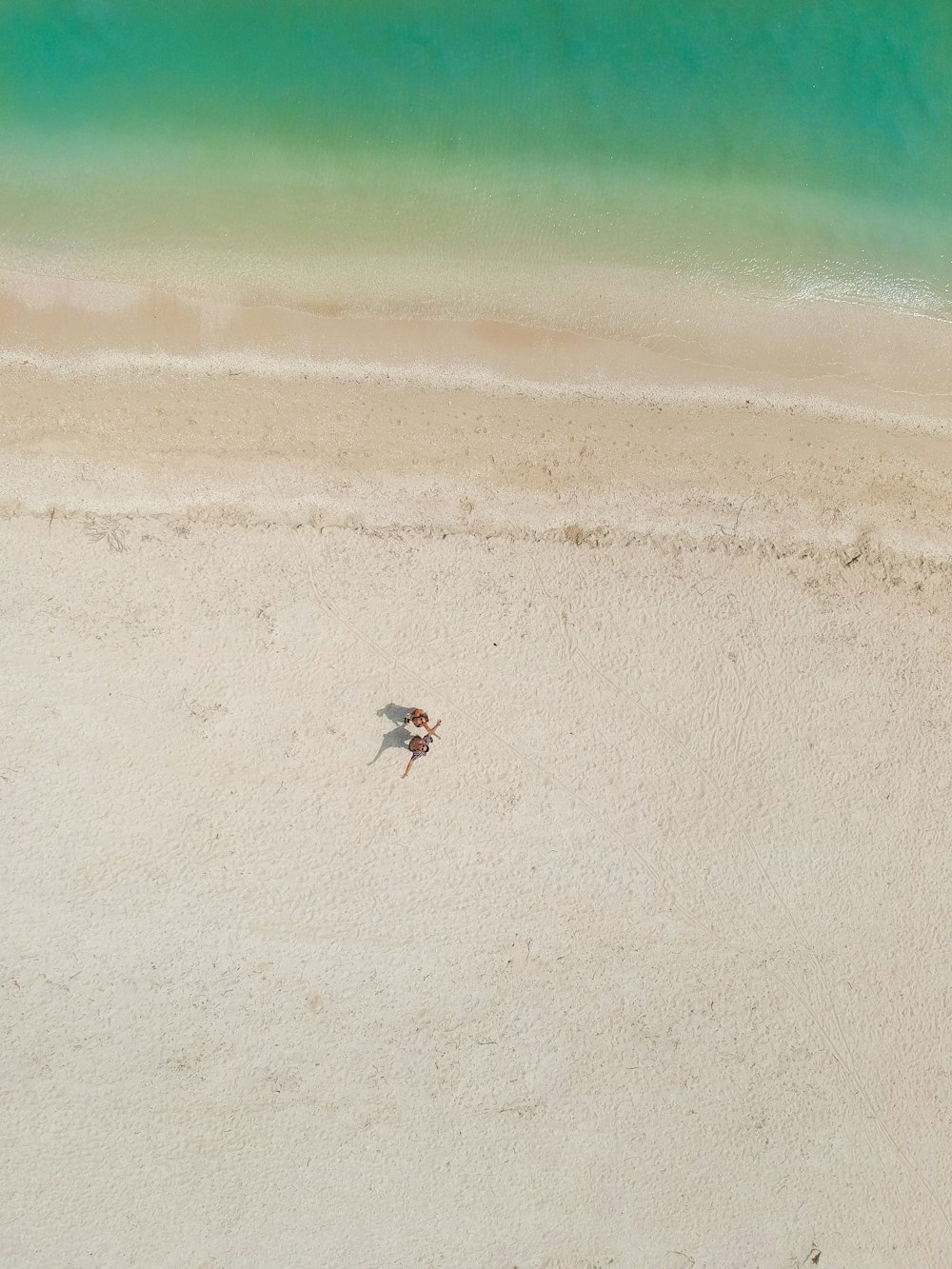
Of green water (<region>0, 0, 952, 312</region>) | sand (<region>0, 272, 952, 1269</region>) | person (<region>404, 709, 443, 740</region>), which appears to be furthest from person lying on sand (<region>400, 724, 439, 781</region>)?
green water (<region>0, 0, 952, 312</region>)

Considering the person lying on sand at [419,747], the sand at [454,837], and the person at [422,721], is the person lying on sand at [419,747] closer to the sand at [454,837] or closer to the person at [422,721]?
the person at [422,721]

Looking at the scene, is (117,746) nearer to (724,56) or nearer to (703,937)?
(703,937)

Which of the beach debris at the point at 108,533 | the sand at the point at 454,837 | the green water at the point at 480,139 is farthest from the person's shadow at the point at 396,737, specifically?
the green water at the point at 480,139

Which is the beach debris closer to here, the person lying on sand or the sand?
the sand

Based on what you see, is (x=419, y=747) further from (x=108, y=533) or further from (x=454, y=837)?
(x=108, y=533)

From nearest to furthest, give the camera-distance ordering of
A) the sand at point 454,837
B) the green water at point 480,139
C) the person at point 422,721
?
the sand at point 454,837, the person at point 422,721, the green water at point 480,139

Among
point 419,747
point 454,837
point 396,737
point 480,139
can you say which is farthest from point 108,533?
point 480,139

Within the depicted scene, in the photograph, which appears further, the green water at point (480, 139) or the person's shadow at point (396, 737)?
the green water at point (480, 139)
